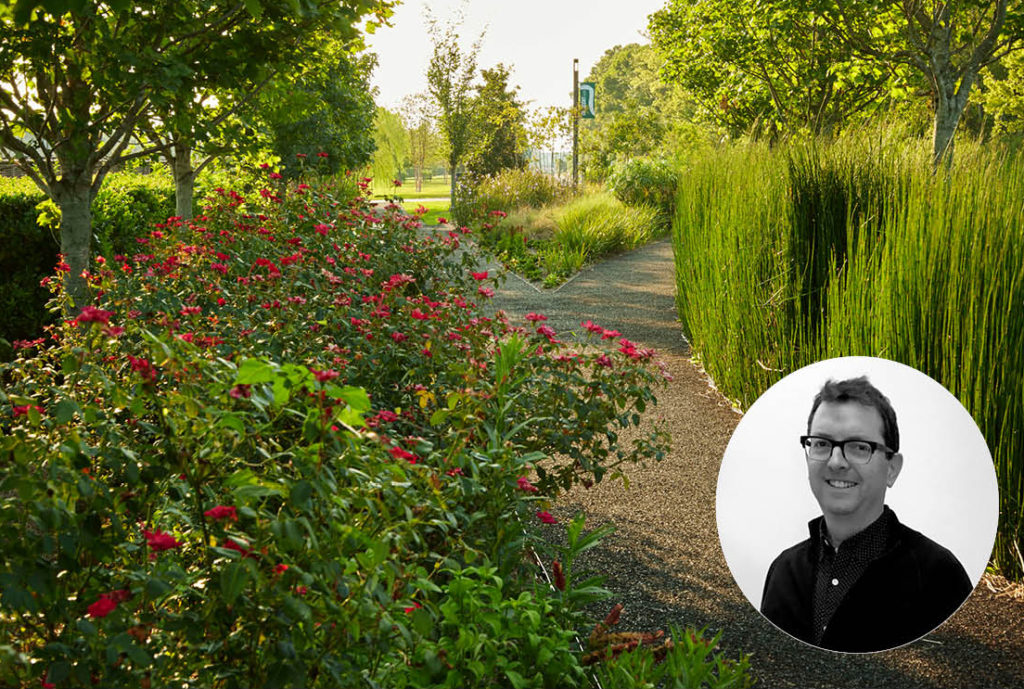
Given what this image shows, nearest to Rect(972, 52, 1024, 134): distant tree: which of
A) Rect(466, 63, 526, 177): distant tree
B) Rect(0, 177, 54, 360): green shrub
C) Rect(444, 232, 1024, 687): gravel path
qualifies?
Rect(466, 63, 526, 177): distant tree

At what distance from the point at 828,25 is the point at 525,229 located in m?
7.06

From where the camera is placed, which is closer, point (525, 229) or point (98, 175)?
point (98, 175)

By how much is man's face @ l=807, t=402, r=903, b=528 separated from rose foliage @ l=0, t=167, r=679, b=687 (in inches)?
30.1

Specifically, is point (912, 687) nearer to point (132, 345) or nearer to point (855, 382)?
point (855, 382)

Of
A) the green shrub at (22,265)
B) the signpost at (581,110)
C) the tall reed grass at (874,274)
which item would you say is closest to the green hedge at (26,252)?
the green shrub at (22,265)

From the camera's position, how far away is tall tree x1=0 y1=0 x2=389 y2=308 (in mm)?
3818

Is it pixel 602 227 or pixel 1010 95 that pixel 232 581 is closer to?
pixel 602 227

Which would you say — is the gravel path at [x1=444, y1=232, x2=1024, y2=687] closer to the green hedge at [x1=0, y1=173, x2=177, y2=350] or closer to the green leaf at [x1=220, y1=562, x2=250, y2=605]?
the green leaf at [x1=220, y1=562, x2=250, y2=605]

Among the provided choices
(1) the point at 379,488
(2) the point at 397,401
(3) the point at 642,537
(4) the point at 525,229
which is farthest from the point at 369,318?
(4) the point at 525,229

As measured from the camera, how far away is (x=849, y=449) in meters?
2.21

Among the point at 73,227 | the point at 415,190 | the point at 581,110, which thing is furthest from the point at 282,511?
the point at 415,190

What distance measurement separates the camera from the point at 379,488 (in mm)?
1709

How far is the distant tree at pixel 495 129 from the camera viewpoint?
Result: 24125 mm

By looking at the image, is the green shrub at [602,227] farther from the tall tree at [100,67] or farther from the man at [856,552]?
the man at [856,552]
